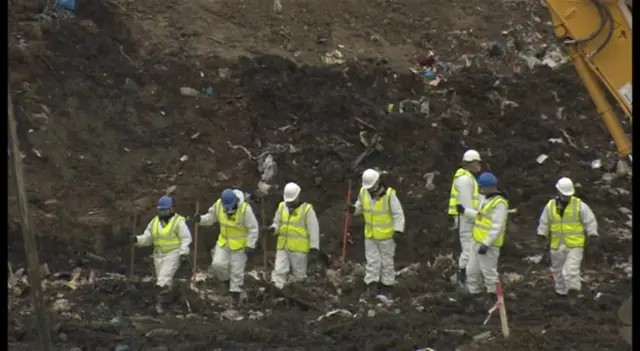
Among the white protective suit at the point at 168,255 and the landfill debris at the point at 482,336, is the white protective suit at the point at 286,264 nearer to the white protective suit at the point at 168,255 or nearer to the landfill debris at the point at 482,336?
the white protective suit at the point at 168,255

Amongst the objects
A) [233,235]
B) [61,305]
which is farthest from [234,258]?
[61,305]

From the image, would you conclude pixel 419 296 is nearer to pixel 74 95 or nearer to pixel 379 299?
pixel 379 299

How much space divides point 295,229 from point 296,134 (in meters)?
6.41

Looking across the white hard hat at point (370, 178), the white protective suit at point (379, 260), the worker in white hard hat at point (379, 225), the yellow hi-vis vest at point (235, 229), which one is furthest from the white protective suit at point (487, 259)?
the yellow hi-vis vest at point (235, 229)

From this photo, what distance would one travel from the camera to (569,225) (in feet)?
45.3

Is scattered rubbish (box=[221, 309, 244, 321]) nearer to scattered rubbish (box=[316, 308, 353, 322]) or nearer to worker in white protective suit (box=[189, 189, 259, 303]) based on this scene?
worker in white protective suit (box=[189, 189, 259, 303])

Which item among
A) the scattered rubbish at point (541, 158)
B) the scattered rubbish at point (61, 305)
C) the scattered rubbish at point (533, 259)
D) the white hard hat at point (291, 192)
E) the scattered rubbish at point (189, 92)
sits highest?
the scattered rubbish at point (189, 92)

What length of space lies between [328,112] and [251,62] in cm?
218

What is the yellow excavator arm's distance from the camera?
923 cm

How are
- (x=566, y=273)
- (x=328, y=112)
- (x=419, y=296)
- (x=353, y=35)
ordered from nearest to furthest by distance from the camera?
(x=566, y=273) → (x=419, y=296) → (x=328, y=112) → (x=353, y=35)

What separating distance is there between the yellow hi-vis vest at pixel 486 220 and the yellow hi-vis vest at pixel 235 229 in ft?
10.6

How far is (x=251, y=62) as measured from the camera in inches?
860

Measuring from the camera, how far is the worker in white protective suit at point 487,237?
1345cm

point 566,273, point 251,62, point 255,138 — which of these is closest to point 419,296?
point 566,273
